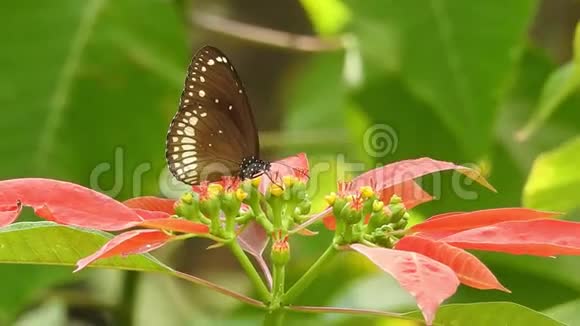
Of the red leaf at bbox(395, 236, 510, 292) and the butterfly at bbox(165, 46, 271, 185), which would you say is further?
the butterfly at bbox(165, 46, 271, 185)

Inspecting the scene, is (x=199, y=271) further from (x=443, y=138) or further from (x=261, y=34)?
(x=443, y=138)

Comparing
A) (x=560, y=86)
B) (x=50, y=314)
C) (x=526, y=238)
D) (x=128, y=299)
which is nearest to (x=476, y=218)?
(x=526, y=238)

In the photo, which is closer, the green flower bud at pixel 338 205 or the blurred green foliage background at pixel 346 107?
the green flower bud at pixel 338 205

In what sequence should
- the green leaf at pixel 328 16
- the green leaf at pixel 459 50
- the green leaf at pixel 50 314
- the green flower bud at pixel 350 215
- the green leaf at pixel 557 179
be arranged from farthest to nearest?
the green leaf at pixel 328 16
the green leaf at pixel 50 314
the green leaf at pixel 459 50
the green leaf at pixel 557 179
the green flower bud at pixel 350 215

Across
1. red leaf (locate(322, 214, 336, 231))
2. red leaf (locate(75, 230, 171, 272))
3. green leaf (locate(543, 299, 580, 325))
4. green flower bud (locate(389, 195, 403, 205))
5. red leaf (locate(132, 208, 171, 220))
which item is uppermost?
green flower bud (locate(389, 195, 403, 205))

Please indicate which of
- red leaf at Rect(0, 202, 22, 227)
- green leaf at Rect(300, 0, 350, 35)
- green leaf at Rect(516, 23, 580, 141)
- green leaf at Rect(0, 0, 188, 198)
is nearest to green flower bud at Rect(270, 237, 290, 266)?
red leaf at Rect(0, 202, 22, 227)

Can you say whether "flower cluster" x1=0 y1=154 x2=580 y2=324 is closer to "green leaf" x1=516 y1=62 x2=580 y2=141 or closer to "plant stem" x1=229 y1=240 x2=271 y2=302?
"plant stem" x1=229 y1=240 x2=271 y2=302

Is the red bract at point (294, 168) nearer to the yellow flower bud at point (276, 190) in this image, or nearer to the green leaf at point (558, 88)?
the yellow flower bud at point (276, 190)

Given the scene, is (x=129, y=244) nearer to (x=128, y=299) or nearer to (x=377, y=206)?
(x=377, y=206)

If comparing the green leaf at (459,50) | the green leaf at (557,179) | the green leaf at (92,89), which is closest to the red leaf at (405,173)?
the green leaf at (557,179)
